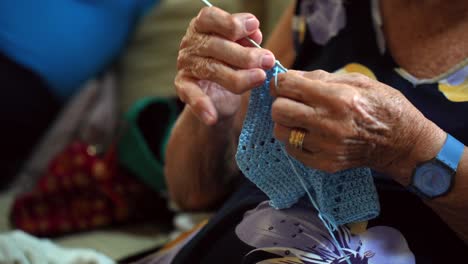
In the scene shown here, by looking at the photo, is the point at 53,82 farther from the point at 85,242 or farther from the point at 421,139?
the point at 421,139

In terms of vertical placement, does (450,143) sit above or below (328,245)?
above

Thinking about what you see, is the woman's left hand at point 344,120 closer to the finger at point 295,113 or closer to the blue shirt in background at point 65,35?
the finger at point 295,113

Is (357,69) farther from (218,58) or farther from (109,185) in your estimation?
(109,185)

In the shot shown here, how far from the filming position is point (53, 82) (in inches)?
56.9

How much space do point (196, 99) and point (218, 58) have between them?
6 centimetres

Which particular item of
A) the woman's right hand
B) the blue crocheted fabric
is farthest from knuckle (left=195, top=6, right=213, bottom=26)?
the blue crocheted fabric

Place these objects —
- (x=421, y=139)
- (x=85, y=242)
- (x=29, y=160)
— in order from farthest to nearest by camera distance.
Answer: (x=29, y=160)
(x=85, y=242)
(x=421, y=139)

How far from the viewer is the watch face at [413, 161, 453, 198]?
59 centimetres

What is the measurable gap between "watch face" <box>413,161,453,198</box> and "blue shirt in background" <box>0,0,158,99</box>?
3.51ft

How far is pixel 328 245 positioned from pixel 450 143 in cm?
18

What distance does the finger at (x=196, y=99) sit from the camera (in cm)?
64

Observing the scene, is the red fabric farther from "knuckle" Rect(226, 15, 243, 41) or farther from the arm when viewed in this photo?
"knuckle" Rect(226, 15, 243, 41)

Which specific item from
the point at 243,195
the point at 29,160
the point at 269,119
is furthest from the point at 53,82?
the point at 269,119

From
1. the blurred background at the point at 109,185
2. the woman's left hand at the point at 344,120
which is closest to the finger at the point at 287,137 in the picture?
the woman's left hand at the point at 344,120
